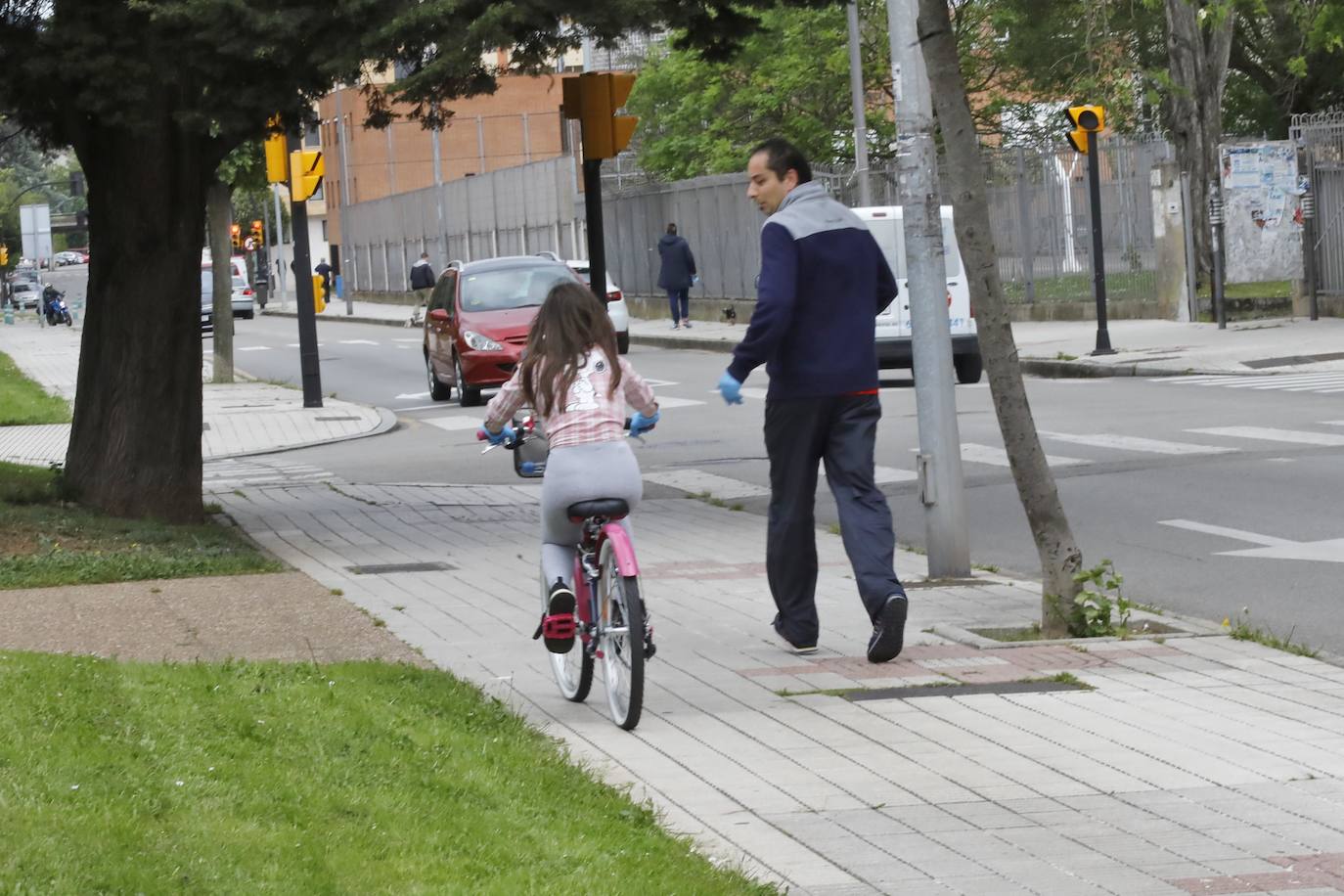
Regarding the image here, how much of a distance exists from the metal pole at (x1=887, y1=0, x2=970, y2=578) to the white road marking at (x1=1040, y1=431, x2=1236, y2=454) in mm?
5484

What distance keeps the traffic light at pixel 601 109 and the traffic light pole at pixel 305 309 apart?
474 inches

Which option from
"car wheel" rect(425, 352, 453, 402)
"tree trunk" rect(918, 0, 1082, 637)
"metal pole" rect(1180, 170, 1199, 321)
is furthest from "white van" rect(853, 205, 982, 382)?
"tree trunk" rect(918, 0, 1082, 637)

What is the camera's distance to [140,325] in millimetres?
13180

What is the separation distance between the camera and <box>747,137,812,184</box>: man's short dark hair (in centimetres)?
838

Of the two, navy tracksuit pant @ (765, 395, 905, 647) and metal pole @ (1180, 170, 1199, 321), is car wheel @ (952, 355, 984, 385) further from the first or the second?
navy tracksuit pant @ (765, 395, 905, 647)

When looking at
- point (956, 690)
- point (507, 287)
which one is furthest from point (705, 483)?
point (507, 287)

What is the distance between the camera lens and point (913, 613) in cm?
947

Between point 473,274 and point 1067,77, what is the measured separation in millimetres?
21496

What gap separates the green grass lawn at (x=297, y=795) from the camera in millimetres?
4855

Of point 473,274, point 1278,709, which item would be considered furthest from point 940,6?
point 473,274

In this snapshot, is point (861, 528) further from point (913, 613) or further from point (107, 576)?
point (107, 576)

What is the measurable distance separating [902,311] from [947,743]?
1741 cm

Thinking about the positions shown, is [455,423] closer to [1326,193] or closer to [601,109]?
[601,109]

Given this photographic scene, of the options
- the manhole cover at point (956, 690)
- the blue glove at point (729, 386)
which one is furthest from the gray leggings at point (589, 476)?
the manhole cover at point (956, 690)
